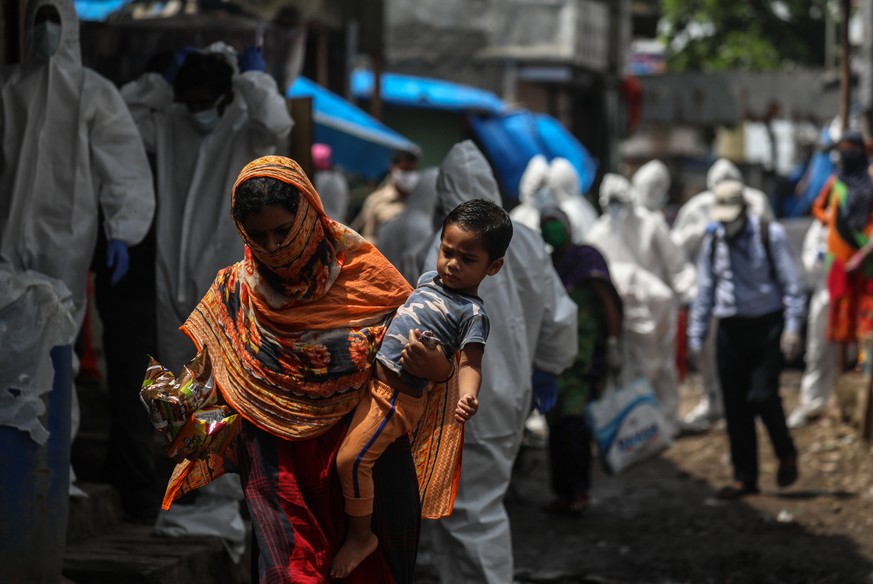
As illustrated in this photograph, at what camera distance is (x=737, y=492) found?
8.66m

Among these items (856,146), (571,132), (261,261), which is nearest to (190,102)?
(261,261)

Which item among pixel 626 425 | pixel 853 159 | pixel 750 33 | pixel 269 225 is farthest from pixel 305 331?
pixel 750 33

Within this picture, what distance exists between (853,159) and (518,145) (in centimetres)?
881

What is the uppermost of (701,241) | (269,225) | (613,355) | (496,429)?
(269,225)

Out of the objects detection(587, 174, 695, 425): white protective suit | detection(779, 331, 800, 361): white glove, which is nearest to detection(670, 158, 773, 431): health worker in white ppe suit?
detection(587, 174, 695, 425): white protective suit

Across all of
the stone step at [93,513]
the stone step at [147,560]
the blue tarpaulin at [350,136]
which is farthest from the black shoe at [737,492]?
the blue tarpaulin at [350,136]

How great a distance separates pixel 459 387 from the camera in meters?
3.98

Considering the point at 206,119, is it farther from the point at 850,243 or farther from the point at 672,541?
the point at 850,243

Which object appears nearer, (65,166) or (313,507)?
(313,507)

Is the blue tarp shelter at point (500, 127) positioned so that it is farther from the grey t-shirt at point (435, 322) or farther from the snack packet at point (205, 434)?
the snack packet at point (205, 434)

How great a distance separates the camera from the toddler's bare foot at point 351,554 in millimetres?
3863

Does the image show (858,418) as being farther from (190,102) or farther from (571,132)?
(571,132)

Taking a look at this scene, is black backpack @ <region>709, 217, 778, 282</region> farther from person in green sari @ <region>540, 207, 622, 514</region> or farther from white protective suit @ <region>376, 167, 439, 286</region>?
white protective suit @ <region>376, 167, 439, 286</region>

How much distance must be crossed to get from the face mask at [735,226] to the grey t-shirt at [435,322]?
15.9 feet
